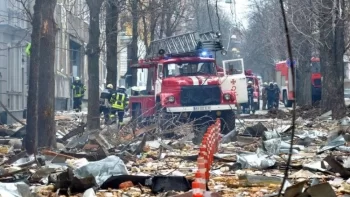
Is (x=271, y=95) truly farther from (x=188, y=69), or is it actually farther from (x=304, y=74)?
(x=188, y=69)

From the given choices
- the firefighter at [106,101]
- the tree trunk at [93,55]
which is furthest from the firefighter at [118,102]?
the tree trunk at [93,55]

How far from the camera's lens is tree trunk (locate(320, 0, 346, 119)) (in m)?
23.8

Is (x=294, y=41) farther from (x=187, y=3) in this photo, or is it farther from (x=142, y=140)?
(x=142, y=140)

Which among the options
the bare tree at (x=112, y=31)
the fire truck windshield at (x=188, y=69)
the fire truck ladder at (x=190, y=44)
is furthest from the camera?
the bare tree at (x=112, y=31)

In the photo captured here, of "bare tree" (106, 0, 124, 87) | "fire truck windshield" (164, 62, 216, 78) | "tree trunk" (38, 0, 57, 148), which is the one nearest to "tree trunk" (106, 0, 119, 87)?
"bare tree" (106, 0, 124, 87)

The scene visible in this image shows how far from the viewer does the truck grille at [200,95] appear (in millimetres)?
19469

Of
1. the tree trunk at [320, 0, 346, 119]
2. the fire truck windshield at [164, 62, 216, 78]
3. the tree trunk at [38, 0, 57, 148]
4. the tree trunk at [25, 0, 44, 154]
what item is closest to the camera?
the tree trunk at [25, 0, 44, 154]

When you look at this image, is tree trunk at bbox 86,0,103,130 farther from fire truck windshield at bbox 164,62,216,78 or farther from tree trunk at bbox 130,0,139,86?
tree trunk at bbox 130,0,139,86

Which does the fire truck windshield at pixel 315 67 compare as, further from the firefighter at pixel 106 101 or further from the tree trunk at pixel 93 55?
the tree trunk at pixel 93 55

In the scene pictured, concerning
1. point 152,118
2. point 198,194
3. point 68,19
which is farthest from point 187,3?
point 198,194

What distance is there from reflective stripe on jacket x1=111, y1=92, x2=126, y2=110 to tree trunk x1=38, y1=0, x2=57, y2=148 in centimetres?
776

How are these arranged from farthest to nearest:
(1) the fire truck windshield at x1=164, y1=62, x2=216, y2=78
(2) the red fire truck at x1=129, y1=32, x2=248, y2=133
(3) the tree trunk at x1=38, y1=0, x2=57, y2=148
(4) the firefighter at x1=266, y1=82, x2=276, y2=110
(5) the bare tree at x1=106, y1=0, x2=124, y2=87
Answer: (4) the firefighter at x1=266, y1=82, x2=276, y2=110, (5) the bare tree at x1=106, y1=0, x2=124, y2=87, (1) the fire truck windshield at x1=164, y1=62, x2=216, y2=78, (2) the red fire truck at x1=129, y1=32, x2=248, y2=133, (3) the tree trunk at x1=38, y1=0, x2=57, y2=148

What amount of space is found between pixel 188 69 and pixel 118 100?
11.0 ft

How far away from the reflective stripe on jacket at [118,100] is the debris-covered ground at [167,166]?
500 centimetres
